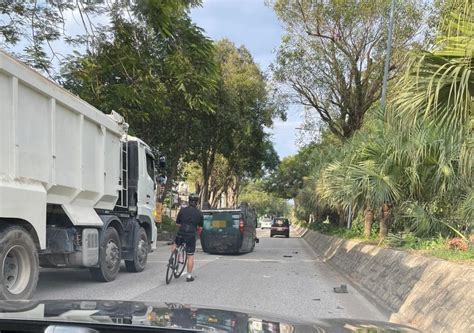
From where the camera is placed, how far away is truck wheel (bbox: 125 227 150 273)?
12516 mm

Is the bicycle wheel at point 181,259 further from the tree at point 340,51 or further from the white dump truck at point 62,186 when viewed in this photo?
the tree at point 340,51

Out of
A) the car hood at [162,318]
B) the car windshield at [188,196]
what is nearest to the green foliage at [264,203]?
the car windshield at [188,196]

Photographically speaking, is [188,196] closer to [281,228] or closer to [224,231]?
[224,231]

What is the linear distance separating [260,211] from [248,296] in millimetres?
124221

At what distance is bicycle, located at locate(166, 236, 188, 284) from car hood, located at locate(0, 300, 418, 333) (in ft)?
25.8

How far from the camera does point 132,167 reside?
1255cm

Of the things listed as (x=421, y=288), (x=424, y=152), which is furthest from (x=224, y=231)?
(x=421, y=288)

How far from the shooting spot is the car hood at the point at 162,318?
116 inches

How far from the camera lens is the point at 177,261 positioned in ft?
38.5

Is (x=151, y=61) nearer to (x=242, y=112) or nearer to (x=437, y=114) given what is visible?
(x=437, y=114)

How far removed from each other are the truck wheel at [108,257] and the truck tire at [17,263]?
8.35 feet

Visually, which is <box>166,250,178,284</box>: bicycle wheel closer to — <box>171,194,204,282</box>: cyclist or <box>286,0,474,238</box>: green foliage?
<box>171,194,204,282</box>: cyclist

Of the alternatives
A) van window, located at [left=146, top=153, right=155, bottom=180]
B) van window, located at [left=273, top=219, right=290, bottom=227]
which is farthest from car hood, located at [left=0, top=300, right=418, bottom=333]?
van window, located at [left=273, top=219, right=290, bottom=227]

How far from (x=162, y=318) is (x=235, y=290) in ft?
24.7
